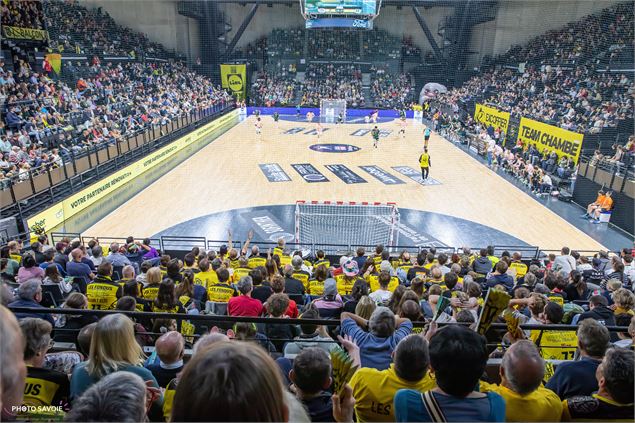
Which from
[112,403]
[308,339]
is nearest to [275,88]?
[308,339]

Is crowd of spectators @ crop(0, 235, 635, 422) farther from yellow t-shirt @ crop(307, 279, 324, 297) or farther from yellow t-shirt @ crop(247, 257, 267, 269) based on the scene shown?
yellow t-shirt @ crop(247, 257, 267, 269)

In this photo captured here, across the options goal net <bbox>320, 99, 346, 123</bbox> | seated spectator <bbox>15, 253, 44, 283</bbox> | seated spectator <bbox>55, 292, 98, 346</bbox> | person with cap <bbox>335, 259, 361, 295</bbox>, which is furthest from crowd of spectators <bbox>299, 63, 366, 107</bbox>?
seated spectator <bbox>55, 292, 98, 346</bbox>

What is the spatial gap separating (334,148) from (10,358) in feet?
80.3

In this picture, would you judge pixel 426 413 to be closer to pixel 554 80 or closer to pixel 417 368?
pixel 417 368

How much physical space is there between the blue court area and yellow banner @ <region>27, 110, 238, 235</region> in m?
2.96

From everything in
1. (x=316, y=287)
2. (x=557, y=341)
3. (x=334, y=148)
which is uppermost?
(x=557, y=341)

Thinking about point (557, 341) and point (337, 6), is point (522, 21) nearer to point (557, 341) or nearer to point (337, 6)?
point (337, 6)

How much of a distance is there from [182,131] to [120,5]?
43.2ft

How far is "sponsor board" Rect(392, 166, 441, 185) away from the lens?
1922cm

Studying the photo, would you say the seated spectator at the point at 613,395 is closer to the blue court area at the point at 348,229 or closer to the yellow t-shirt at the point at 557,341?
the yellow t-shirt at the point at 557,341

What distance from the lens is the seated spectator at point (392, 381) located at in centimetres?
247

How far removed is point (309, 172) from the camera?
66.2 feet

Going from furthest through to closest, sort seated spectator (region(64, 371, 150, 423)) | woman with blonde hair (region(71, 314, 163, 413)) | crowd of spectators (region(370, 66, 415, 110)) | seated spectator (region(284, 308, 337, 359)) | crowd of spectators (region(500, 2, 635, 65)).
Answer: crowd of spectators (region(370, 66, 415, 110))
crowd of spectators (region(500, 2, 635, 65))
seated spectator (region(284, 308, 337, 359))
woman with blonde hair (region(71, 314, 163, 413))
seated spectator (region(64, 371, 150, 423))

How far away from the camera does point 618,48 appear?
23.3 metres
